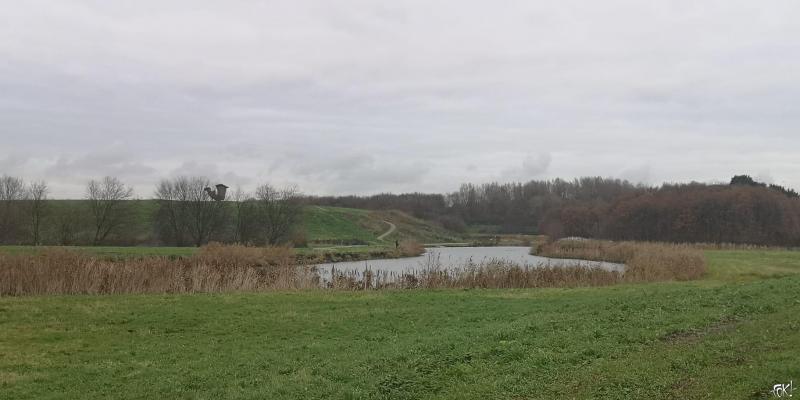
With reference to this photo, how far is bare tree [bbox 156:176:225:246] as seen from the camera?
57.9 metres

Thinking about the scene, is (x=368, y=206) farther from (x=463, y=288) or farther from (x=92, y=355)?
(x=92, y=355)

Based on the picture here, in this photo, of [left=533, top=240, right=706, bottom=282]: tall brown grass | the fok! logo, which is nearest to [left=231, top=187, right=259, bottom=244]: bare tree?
[left=533, top=240, right=706, bottom=282]: tall brown grass

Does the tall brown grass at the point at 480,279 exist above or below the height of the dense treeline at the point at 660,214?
below

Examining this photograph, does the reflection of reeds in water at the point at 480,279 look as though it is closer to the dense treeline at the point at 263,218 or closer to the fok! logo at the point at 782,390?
the fok! logo at the point at 782,390

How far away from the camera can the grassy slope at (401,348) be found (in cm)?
620

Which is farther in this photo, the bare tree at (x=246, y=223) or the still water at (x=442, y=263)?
the bare tree at (x=246, y=223)

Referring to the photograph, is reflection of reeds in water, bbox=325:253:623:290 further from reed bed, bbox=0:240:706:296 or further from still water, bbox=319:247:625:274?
still water, bbox=319:247:625:274

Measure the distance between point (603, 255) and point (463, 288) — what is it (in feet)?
94.8

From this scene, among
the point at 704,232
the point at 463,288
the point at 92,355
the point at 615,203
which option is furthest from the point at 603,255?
the point at 615,203

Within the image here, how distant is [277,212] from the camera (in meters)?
64.9

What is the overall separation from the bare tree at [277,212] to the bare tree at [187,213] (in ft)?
15.1

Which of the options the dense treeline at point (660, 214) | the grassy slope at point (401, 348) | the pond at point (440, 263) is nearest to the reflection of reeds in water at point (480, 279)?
the pond at point (440, 263)

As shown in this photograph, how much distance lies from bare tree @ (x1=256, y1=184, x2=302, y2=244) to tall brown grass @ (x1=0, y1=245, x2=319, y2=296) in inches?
1550

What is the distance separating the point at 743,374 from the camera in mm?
5715
